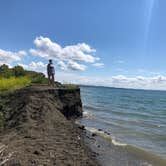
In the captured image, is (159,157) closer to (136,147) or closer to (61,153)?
(136,147)

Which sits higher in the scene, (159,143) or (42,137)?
(42,137)

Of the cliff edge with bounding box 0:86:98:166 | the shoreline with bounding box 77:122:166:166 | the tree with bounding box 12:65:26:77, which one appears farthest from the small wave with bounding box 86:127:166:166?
the tree with bounding box 12:65:26:77

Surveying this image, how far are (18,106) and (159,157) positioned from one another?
644 centimetres

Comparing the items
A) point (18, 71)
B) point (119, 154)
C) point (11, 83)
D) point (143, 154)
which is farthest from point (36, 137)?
point (18, 71)

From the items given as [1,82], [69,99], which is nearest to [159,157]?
[69,99]

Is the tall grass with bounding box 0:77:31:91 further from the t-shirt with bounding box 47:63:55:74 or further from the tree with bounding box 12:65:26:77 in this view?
the tree with bounding box 12:65:26:77

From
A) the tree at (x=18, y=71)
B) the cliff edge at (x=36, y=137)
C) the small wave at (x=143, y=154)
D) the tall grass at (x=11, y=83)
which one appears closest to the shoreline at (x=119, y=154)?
the small wave at (x=143, y=154)

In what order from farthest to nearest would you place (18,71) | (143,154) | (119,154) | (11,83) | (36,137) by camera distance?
(18,71)
(11,83)
(143,154)
(119,154)
(36,137)

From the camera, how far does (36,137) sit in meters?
7.27

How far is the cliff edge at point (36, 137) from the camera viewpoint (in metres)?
5.53

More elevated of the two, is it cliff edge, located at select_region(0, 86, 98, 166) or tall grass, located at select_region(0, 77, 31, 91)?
tall grass, located at select_region(0, 77, 31, 91)

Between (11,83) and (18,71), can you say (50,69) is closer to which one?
(11,83)

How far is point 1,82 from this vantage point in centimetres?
1437

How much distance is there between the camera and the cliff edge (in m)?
5.53
